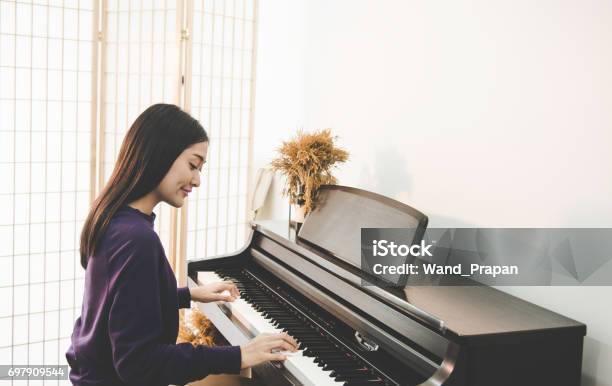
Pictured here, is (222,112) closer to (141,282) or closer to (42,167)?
(42,167)

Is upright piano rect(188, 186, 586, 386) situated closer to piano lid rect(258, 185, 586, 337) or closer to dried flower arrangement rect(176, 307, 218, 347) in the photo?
piano lid rect(258, 185, 586, 337)

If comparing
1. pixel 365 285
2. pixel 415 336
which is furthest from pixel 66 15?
pixel 415 336

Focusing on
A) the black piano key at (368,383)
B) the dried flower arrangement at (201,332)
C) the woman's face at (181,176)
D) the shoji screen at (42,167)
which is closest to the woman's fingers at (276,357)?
the black piano key at (368,383)

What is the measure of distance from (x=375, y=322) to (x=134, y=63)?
2253 millimetres

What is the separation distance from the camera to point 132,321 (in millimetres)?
1403

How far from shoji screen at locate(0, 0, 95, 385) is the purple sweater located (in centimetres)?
165

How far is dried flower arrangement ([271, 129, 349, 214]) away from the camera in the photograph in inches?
93.1

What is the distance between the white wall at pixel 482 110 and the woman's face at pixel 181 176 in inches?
41.2

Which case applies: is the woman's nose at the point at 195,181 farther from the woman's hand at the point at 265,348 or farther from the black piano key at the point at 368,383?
the black piano key at the point at 368,383

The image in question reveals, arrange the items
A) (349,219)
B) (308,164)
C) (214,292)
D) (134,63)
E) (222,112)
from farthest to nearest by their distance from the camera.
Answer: (222,112)
(134,63)
(308,164)
(214,292)
(349,219)

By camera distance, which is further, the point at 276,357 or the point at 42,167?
the point at 42,167

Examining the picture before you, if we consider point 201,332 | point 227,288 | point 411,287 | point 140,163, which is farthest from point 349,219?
point 201,332

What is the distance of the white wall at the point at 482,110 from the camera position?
1666mm

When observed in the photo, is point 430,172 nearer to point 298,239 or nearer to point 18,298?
point 298,239
